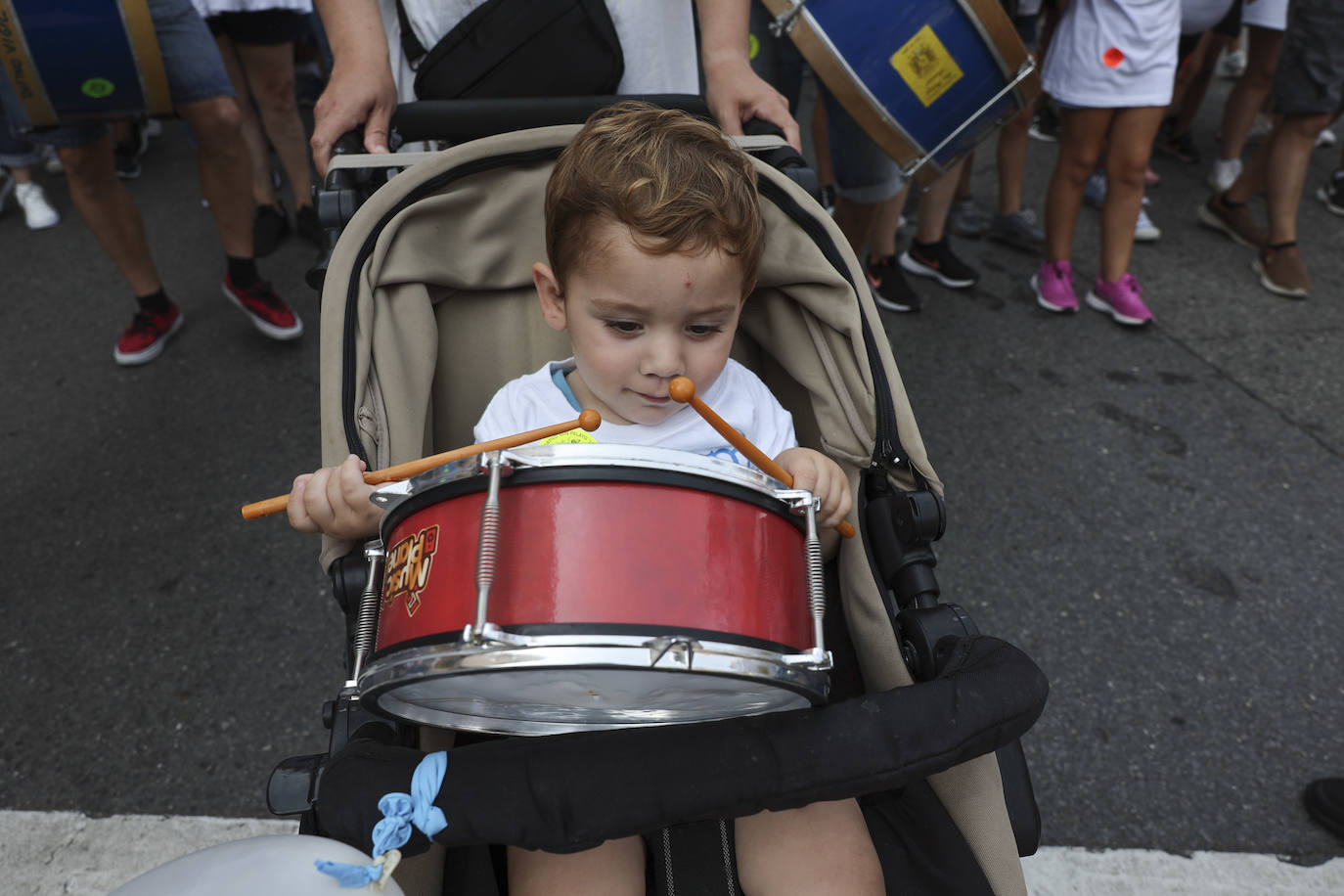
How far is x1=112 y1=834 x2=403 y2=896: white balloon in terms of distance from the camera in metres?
0.76

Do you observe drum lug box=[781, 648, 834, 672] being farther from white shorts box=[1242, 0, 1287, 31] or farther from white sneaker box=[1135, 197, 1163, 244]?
white shorts box=[1242, 0, 1287, 31]

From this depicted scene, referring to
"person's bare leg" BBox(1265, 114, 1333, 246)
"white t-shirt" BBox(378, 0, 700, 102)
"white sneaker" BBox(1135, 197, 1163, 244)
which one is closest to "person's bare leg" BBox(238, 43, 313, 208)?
"white t-shirt" BBox(378, 0, 700, 102)

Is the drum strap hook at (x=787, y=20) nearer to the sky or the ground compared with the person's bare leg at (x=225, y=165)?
nearer to the sky

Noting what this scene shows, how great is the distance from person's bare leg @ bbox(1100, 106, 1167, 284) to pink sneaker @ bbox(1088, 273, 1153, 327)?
1.3 inches

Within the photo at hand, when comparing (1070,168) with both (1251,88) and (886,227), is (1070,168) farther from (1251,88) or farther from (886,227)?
(1251,88)

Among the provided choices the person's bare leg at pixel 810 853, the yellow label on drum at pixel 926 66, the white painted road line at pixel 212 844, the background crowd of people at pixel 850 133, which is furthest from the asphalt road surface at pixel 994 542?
the yellow label on drum at pixel 926 66

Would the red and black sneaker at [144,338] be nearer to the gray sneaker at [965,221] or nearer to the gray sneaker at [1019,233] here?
the gray sneaker at [965,221]

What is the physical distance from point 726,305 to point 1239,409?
2.65m

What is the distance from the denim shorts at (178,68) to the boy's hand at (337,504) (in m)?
2.04

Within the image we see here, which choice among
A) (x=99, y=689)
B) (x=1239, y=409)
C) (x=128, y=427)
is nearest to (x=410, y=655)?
(x=99, y=689)

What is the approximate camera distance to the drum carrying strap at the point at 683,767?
3.07 ft

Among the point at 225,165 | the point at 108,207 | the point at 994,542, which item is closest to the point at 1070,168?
the point at 994,542

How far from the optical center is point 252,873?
0.78 meters

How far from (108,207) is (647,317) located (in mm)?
2503
